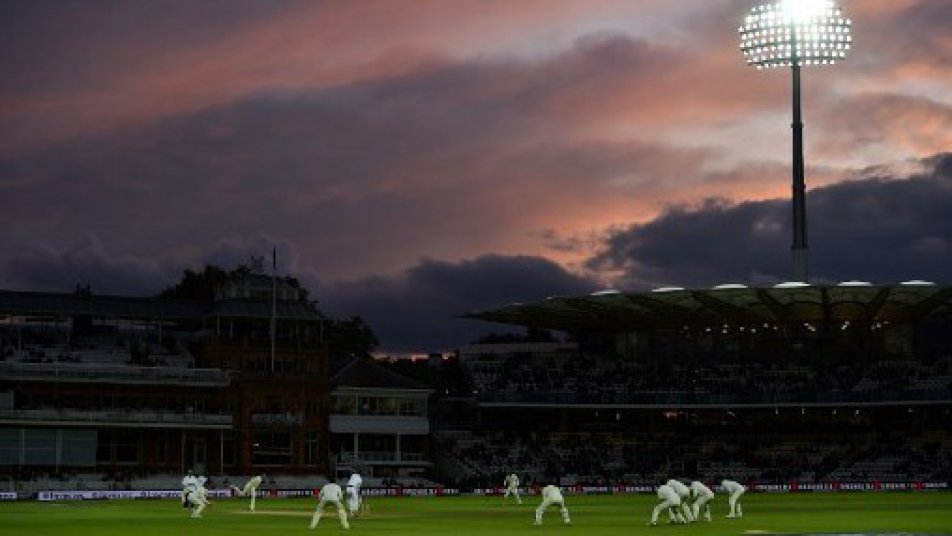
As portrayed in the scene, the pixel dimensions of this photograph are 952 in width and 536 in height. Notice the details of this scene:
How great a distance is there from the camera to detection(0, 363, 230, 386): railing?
4028 inches

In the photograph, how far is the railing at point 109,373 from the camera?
102312 millimetres

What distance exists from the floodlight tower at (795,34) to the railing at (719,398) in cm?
2304

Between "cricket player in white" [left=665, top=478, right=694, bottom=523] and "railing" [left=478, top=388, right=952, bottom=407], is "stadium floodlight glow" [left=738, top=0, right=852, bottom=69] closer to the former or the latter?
"railing" [left=478, top=388, right=952, bottom=407]

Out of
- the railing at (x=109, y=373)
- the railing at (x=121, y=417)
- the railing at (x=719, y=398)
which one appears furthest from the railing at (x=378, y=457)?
the railing at (x=109, y=373)

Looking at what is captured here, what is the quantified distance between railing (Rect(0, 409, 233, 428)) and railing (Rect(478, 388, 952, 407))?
22.2 metres

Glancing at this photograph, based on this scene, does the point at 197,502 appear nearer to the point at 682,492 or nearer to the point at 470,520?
the point at 470,520

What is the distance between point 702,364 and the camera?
123688mm

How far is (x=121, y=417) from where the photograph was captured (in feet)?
342

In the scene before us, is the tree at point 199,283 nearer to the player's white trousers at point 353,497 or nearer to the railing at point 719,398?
the railing at point 719,398

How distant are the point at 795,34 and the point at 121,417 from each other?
5208 centimetres

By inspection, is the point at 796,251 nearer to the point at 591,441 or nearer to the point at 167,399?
the point at 591,441

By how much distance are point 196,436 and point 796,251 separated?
44.4 meters

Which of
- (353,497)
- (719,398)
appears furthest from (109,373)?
(353,497)

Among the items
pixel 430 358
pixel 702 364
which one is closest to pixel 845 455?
pixel 702 364
